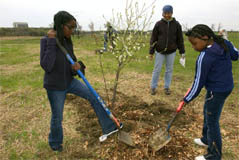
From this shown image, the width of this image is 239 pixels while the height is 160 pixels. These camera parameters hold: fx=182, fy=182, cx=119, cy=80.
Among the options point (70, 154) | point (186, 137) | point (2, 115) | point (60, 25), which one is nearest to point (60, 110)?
point (70, 154)

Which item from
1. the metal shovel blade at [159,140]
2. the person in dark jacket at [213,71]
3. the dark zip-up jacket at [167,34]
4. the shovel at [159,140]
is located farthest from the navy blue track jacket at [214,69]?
the dark zip-up jacket at [167,34]

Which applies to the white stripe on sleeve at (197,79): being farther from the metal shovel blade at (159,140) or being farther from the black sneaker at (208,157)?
the black sneaker at (208,157)

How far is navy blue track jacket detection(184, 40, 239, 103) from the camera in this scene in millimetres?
1998

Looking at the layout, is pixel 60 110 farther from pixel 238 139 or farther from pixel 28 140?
pixel 238 139

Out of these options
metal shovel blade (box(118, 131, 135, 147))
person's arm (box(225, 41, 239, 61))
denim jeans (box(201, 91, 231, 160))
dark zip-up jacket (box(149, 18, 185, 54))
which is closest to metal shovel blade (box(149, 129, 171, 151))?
metal shovel blade (box(118, 131, 135, 147))

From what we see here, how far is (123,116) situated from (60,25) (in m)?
2.16

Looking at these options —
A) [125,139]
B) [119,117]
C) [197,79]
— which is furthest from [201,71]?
[119,117]

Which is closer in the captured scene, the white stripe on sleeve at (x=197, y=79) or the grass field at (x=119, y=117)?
the white stripe on sleeve at (x=197, y=79)

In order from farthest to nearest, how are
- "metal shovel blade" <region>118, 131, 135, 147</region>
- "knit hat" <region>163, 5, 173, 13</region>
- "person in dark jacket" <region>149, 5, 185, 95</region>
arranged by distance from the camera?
"person in dark jacket" <region>149, 5, 185, 95</region>, "knit hat" <region>163, 5, 173, 13</region>, "metal shovel blade" <region>118, 131, 135, 147</region>

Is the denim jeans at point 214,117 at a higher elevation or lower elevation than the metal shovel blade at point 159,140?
higher

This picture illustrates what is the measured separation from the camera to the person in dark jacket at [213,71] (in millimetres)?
2014

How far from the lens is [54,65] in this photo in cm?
227

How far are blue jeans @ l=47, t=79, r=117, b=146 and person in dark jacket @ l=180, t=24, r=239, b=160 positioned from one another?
49.5 inches

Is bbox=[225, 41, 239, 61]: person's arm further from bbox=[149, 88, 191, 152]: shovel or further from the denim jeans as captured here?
bbox=[149, 88, 191, 152]: shovel
